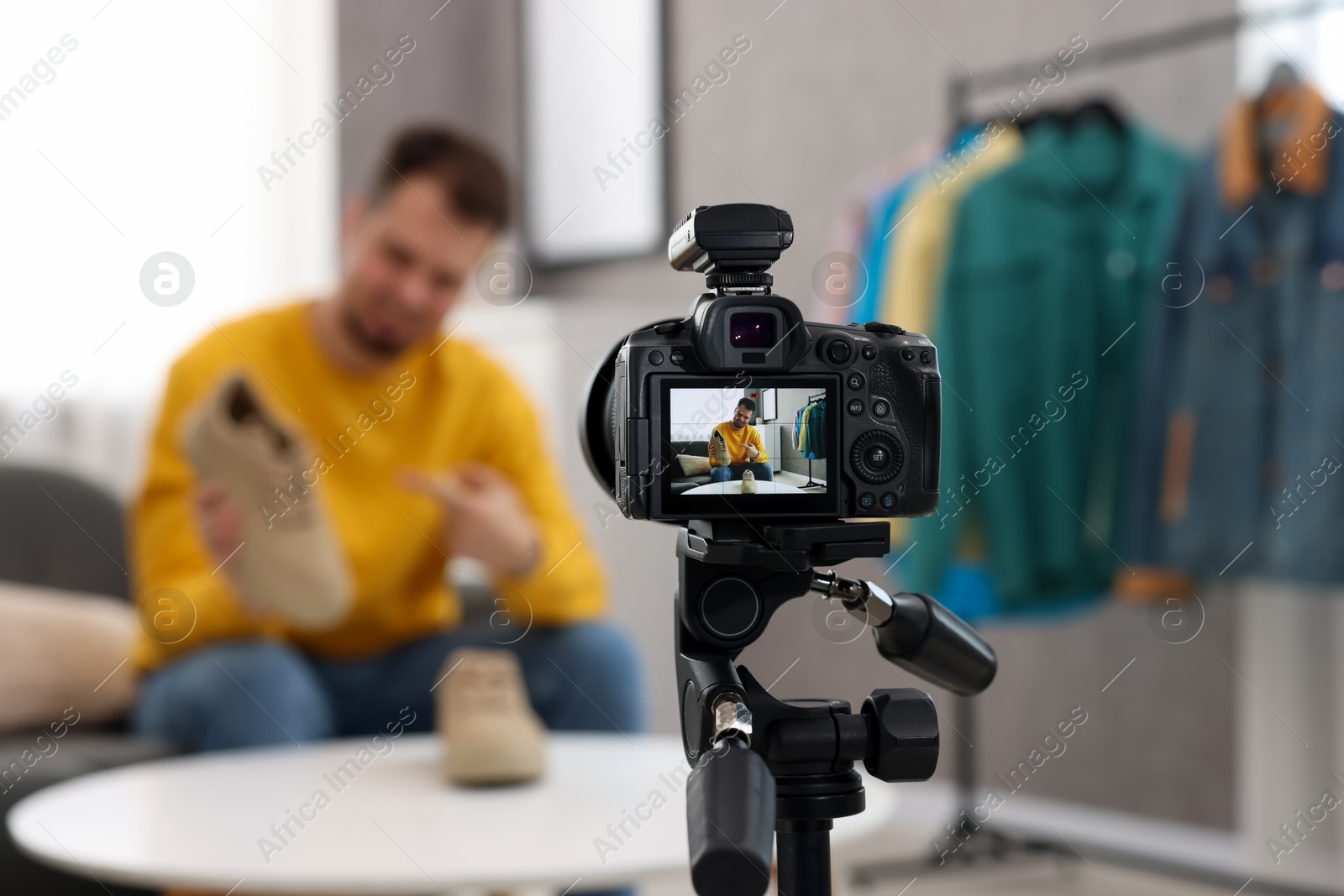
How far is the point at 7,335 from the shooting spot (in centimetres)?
255

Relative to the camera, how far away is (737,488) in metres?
0.50

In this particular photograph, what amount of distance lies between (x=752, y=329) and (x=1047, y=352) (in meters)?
1.56

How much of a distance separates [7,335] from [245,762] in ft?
5.34

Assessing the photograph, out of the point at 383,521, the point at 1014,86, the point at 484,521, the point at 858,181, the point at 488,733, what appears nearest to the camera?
the point at 488,733

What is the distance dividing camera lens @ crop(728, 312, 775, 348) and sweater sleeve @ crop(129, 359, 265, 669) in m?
1.14

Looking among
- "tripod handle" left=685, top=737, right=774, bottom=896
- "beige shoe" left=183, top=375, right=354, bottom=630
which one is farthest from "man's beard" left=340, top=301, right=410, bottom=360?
"tripod handle" left=685, top=737, right=774, bottom=896

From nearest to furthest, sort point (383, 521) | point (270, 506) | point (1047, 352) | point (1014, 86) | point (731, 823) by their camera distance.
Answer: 1. point (731, 823)
2. point (270, 506)
3. point (383, 521)
4. point (1047, 352)
5. point (1014, 86)

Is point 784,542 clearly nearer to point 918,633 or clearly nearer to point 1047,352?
point 918,633

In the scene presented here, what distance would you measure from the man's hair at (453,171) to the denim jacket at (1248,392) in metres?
0.97

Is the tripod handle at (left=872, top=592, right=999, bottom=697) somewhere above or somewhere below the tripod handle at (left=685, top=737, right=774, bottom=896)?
above

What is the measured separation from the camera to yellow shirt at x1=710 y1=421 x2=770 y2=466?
50 centimetres

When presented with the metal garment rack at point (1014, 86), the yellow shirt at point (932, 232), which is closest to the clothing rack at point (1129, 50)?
the metal garment rack at point (1014, 86)

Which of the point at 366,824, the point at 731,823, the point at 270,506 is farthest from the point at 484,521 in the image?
the point at 731,823

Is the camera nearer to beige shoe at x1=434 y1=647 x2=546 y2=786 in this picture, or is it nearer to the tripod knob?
the tripod knob
